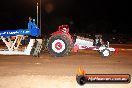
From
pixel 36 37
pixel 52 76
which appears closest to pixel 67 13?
pixel 36 37

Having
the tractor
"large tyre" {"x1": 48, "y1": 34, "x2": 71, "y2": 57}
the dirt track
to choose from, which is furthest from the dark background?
the dirt track

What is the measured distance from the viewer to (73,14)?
74062mm

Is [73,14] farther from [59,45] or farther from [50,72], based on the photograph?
[50,72]

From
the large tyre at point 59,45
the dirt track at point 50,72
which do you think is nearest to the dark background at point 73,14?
the large tyre at point 59,45

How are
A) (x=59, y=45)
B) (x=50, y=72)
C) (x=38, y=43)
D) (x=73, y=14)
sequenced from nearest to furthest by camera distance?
(x=50, y=72) → (x=59, y=45) → (x=38, y=43) → (x=73, y=14)

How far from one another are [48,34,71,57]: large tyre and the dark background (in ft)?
137

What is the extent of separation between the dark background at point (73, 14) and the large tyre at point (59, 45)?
137ft

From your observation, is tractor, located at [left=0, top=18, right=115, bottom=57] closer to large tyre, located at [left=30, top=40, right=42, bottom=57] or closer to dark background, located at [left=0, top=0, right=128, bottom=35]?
large tyre, located at [left=30, top=40, right=42, bottom=57]

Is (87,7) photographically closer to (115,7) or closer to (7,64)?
(115,7)

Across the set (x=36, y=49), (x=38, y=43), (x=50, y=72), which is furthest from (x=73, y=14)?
(x=50, y=72)

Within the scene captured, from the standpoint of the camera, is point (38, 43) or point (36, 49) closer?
point (36, 49)

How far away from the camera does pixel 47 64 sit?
15898 millimetres

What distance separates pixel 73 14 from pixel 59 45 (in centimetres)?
5598

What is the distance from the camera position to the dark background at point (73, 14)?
64312mm
